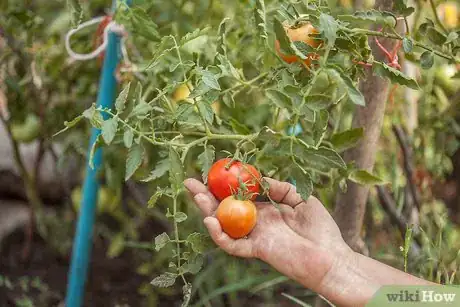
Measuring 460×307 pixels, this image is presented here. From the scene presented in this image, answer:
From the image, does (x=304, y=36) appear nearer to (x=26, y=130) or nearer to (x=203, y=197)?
(x=203, y=197)

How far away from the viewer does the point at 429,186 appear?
2230 millimetres

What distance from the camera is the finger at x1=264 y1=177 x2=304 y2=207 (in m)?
1.37

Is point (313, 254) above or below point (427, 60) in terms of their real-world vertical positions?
below

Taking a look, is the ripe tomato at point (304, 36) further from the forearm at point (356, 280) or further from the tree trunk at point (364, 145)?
the forearm at point (356, 280)

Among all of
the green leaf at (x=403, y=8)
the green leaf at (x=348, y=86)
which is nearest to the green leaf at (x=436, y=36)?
the green leaf at (x=403, y=8)

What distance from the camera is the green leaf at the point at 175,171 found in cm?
131

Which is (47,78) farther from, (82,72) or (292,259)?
(292,259)

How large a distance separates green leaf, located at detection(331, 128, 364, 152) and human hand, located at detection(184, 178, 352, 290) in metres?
0.15

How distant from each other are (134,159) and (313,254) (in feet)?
1.10

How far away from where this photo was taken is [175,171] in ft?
4.30

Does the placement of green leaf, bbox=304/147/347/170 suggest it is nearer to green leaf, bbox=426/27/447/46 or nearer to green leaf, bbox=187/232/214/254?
green leaf, bbox=187/232/214/254

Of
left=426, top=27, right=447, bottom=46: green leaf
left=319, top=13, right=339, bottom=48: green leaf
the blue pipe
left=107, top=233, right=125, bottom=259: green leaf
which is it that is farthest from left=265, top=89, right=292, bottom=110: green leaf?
left=107, top=233, right=125, bottom=259: green leaf

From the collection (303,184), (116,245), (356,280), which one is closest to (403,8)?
(303,184)

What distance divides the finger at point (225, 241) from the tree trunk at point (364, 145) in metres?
0.39
